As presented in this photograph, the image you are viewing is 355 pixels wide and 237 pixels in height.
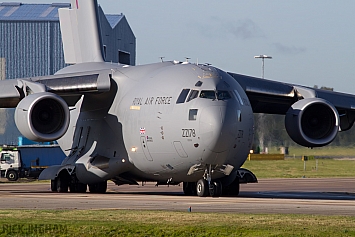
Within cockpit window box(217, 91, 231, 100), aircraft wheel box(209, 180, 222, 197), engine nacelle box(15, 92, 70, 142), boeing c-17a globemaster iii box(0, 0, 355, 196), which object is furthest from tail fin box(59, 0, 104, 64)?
aircraft wheel box(209, 180, 222, 197)

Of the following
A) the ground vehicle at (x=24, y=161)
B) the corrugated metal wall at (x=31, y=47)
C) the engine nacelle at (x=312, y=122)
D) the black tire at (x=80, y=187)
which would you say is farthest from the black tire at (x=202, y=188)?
the corrugated metal wall at (x=31, y=47)

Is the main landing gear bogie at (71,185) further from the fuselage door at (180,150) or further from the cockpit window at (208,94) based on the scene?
the cockpit window at (208,94)

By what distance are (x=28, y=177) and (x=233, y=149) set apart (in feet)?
83.1

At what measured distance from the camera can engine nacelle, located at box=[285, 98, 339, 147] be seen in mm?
23969

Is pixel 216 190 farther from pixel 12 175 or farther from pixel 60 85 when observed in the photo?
pixel 12 175

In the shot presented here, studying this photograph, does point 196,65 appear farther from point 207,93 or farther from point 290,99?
point 290,99

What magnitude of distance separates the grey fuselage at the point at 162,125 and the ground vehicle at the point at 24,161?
18945 mm

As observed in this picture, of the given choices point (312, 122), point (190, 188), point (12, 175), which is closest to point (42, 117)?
point (190, 188)

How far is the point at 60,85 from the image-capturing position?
2484 centimetres

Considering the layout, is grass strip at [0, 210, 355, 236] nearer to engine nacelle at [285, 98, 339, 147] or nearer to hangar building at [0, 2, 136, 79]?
engine nacelle at [285, 98, 339, 147]

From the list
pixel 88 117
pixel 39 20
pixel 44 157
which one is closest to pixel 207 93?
pixel 88 117

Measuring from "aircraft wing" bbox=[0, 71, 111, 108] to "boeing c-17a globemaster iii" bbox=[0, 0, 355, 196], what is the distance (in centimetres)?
3

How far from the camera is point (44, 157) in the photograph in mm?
47531

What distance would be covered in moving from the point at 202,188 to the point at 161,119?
7.34ft
